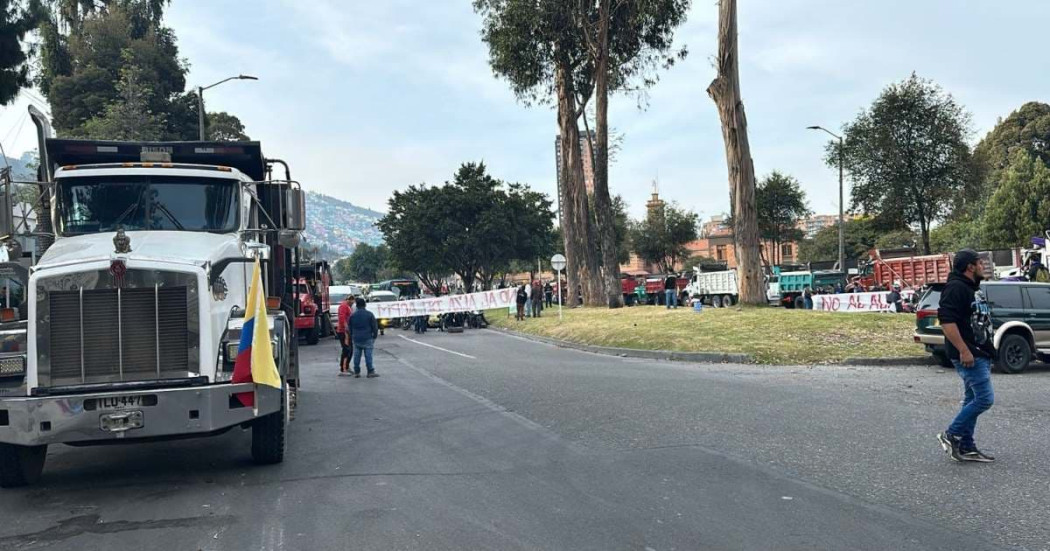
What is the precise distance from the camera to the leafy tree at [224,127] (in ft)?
179

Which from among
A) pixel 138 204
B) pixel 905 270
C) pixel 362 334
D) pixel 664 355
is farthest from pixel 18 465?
pixel 905 270

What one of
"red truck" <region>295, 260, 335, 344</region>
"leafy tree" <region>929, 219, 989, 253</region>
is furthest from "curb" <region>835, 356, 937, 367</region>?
"leafy tree" <region>929, 219, 989, 253</region>

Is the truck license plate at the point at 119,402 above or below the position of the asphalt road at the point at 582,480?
above

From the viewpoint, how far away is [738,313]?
22.4 m

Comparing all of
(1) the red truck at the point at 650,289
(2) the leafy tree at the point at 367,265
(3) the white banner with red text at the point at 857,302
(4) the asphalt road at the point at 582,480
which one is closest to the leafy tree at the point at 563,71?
(3) the white banner with red text at the point at 857,302

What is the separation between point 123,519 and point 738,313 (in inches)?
737

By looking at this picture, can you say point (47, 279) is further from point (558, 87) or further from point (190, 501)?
point (558, 87)

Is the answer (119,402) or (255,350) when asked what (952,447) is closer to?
(255,350)

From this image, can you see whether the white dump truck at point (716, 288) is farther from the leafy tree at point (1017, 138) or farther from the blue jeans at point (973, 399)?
the blue jeans at point (973, 399)

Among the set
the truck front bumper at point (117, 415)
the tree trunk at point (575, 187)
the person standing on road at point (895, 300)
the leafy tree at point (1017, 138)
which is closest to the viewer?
the truck front bumper at point (117, 415)

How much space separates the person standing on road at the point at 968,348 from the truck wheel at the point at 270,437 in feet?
20.1

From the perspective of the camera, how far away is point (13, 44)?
2216 cm

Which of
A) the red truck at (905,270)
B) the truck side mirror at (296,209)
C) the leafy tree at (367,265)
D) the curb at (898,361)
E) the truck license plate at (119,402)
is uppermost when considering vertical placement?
the leafy tree at (367,265)

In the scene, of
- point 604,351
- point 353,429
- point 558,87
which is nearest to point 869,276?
point 558,87
